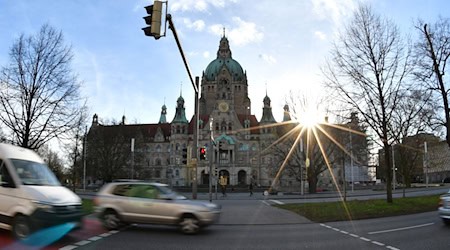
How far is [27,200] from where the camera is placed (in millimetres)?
9422

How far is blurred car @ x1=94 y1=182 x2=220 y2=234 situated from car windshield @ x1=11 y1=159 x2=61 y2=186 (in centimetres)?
195

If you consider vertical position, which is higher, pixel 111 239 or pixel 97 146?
pixel 97 146

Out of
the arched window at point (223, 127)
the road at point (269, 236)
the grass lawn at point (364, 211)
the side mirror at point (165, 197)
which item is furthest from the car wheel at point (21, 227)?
the arched window at point (223, 127)

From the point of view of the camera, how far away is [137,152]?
220ft

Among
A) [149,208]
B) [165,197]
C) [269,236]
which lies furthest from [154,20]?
[269,236]

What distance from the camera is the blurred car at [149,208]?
459 inches

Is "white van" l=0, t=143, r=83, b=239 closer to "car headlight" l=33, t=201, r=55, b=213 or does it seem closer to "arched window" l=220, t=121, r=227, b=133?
"car headlight" l=33, t=201, r=55, b=213

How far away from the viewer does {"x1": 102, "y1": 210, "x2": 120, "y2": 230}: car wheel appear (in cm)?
1216

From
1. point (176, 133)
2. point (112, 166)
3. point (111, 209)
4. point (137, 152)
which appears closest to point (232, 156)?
point (176, 133)

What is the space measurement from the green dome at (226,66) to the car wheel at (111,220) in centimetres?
9917

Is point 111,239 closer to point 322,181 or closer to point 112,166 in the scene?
point 112,166

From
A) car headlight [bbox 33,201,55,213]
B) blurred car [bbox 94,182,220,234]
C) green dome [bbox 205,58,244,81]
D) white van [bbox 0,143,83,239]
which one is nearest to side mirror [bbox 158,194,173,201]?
blurred car [bbox 94,182,220,234]

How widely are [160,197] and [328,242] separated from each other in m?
5.33

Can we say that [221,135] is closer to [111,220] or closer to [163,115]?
[163,115]
